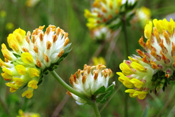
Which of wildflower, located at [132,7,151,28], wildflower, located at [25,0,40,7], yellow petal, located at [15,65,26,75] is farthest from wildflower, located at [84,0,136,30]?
wildflower, located at [25,0,40,7]

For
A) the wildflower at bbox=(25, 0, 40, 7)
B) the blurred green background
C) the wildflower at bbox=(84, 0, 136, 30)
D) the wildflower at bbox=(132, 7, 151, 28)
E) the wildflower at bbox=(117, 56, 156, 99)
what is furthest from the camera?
the wildflower at bbox=(25, 0, 40, 7)

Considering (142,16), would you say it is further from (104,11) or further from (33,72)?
(33,72)

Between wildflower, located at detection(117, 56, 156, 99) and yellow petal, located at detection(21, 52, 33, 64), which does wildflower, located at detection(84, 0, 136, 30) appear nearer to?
wildflower, located at detection(117, 56, 156, 99)

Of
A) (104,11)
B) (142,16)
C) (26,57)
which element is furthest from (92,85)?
(142,16)

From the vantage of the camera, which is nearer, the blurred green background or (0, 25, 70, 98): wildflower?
(0, 25, 70, 98): wildflower

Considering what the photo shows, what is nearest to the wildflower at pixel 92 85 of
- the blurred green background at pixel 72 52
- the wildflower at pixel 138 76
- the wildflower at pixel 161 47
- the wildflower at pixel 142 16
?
the wildflower at pixel 138 76

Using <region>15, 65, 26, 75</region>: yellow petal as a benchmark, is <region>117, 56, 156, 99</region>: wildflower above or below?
below

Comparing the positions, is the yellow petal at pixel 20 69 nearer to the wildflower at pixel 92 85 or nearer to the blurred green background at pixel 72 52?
the wildflower at pixel 92 85

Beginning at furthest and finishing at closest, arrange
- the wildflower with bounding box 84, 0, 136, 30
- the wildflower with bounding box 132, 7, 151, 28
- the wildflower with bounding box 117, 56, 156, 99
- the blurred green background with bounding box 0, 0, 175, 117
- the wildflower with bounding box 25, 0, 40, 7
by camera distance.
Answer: the wildflower with bounding box 25, 0, 40, 7 < the wildflower with bounding box 132, 7, 151, 28 < the blurred green background with bounding box 0, 0, 175, 117 < the wildflower with bounding box 84, 0, 136, 30 < the wildflower with bounding box 117, 56, 156, 99
